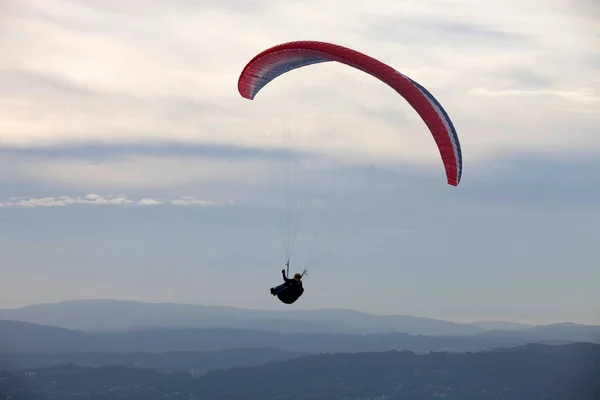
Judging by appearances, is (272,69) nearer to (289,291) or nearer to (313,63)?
(313,63)

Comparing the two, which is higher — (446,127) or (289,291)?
(446,127)

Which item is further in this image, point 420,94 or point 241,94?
point 241,94

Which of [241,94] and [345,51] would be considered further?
[241,94]

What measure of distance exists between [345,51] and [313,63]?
4544 mm

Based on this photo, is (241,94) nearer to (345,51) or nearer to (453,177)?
(345,51)

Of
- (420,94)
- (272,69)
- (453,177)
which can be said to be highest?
(272,69)

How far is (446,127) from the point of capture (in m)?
39.6

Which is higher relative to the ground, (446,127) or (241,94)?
(241,94)

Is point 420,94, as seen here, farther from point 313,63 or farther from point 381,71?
point 313,63

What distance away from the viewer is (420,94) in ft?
130

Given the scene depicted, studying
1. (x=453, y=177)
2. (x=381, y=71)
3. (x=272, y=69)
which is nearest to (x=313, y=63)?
(x=272, y=69)

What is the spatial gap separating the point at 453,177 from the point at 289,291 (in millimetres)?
9027

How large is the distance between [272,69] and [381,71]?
840 centimetres

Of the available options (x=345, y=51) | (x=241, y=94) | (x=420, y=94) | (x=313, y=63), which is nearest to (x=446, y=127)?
(x=420, y=94)
